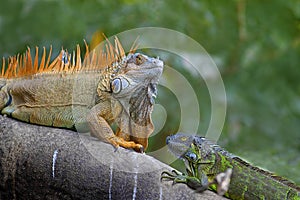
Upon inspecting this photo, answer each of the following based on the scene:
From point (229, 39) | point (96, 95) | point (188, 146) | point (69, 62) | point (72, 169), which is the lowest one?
point (72, 169)

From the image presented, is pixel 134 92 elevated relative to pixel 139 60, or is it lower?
lower

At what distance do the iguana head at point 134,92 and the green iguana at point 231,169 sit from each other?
270 mm

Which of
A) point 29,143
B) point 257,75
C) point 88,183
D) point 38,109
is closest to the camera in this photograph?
point 88,183

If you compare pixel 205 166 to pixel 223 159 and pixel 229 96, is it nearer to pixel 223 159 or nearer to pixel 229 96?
pixel 223 159

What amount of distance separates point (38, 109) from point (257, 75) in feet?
12.6

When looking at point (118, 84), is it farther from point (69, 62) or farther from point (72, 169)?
point (72, 169)

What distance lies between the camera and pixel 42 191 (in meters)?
4.20

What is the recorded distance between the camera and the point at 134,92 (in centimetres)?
441

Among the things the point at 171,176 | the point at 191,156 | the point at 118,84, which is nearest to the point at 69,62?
the point at 118,84

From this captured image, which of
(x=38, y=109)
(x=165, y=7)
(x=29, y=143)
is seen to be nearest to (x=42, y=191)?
(x=29, y=143)

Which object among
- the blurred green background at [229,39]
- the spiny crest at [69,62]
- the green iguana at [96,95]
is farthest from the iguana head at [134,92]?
the blurred green background at [229,39]

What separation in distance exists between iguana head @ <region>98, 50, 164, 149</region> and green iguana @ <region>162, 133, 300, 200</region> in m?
0.27

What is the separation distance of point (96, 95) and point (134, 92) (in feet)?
0.89

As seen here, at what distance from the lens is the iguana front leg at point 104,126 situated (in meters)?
4.25
